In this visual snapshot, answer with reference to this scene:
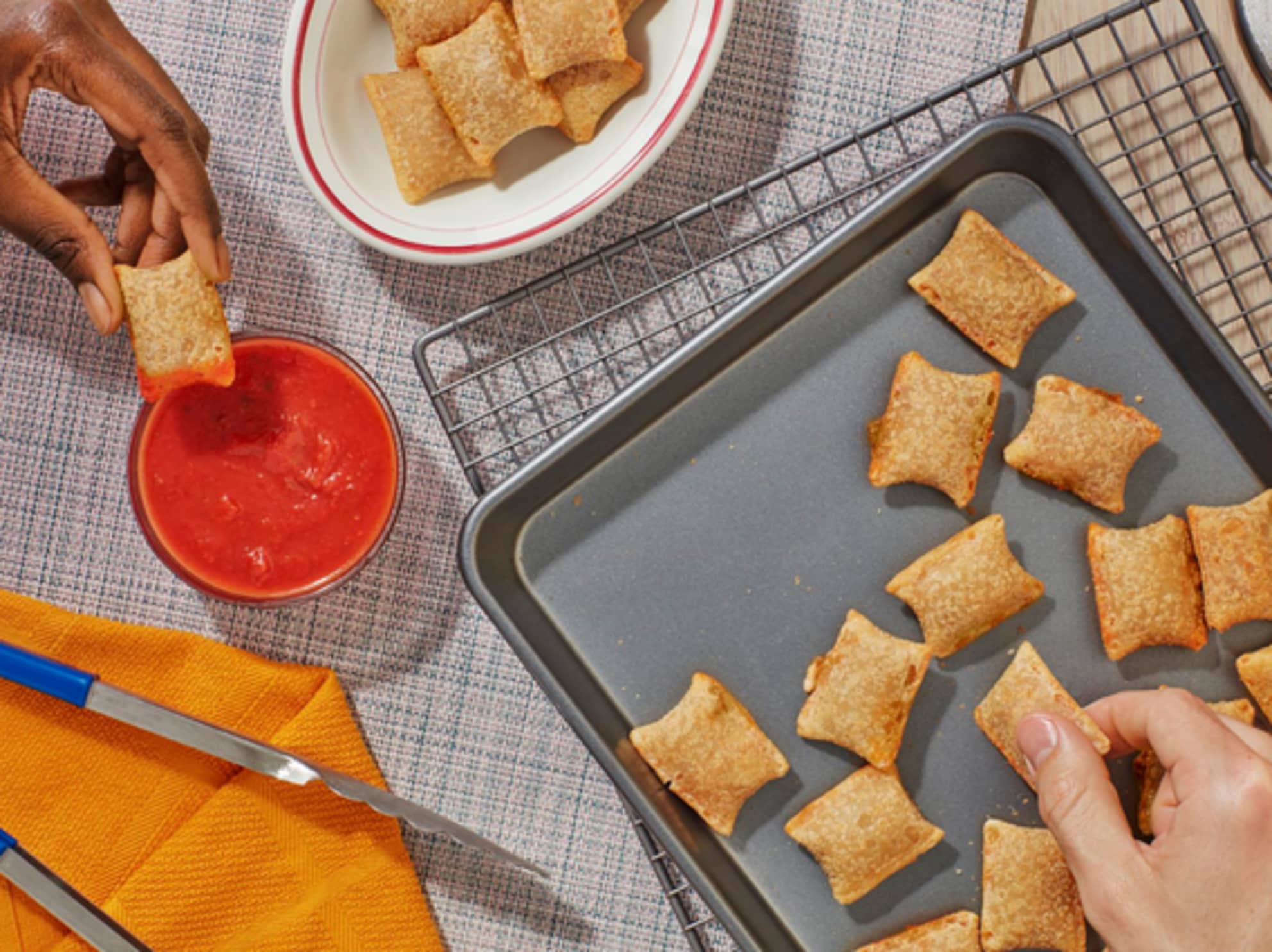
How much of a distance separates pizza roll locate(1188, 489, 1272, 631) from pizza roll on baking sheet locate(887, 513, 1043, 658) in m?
0.32

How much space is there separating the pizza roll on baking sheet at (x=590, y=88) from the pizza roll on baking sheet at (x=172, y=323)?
720 millimetres

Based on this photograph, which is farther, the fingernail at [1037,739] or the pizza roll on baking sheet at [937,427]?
the pizza roll on baking sheet at [937,427]

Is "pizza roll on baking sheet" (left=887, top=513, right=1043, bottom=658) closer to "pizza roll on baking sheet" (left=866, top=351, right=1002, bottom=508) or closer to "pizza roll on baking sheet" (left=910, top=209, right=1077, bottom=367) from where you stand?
"pizza roll on baking sheet" (left=866, top=351, right=1002, bottom=508)

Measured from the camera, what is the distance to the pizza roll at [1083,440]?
211 cm

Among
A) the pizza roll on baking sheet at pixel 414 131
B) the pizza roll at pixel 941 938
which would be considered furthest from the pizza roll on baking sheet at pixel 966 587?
the pizza roll on baking sheet at pixel 414 131

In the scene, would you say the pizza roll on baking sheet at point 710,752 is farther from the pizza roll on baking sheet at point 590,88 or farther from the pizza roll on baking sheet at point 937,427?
the pizza roll on baking sheet at point 590,88

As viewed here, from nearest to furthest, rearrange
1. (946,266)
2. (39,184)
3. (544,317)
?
(39,184)
(946,266)
(544,317)

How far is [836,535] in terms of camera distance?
2195 millimetres

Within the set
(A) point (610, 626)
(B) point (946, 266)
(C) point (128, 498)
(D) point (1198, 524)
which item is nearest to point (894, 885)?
(A) point (610, 626)

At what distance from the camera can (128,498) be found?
7.76ft

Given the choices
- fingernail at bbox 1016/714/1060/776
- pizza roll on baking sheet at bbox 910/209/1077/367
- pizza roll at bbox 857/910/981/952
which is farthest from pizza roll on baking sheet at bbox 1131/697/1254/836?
pizza roll on baking sheet at bbox 910/209/1077/367

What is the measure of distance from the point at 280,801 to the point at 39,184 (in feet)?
4.01

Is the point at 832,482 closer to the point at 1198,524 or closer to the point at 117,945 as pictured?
the point at 1198,524

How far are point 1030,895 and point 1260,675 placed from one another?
0.58 m
